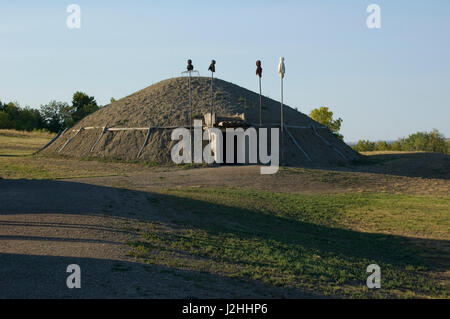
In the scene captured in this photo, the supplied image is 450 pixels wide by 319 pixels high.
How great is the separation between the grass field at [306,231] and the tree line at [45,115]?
5390cm

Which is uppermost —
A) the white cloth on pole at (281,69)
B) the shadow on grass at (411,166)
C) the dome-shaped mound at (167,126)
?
the white cloth on pole at (281,69)

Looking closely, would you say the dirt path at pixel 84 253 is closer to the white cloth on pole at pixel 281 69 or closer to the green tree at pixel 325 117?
the white cloth on pole at pixel 281 69

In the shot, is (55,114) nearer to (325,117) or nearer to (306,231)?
(325,117)

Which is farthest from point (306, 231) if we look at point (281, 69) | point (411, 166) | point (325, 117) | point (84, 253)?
point (325, 117)

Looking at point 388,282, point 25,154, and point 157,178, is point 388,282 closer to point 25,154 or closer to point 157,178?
point 157,178

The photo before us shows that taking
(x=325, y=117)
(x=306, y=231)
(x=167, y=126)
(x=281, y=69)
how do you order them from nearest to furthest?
(x=306, y=231)
(x=281, y=69)
(x=167, y=126)
(x=325, y=117)

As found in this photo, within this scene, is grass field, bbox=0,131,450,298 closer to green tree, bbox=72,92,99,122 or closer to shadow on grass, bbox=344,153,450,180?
shadow on grass, bbox=344,153,450,180

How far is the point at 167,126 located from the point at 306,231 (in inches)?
1031

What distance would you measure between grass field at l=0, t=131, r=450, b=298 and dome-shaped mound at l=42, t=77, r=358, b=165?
10.4 m

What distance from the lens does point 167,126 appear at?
40312 millimetres

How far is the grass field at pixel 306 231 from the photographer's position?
1047 cm

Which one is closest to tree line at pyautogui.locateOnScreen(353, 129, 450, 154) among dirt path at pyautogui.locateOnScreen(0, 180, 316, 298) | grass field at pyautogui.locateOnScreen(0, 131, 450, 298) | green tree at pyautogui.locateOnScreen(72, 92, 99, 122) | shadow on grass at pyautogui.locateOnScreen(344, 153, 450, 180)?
shadow on grass at pyautogui.locateOnScreen(344, 153, 450, 180)

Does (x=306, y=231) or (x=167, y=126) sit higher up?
(x=167, y=126)

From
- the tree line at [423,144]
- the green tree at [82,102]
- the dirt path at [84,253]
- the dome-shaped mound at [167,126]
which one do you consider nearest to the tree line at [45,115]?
the green tree at [82,102]
